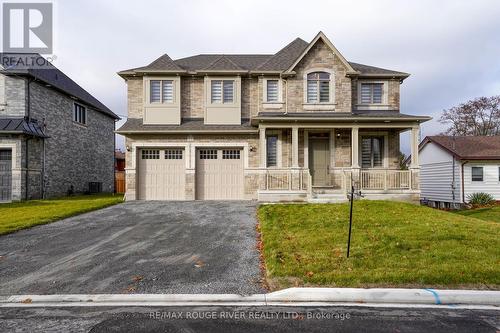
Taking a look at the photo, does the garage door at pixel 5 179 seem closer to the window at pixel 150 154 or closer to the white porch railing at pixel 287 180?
the window at pixel 150 154

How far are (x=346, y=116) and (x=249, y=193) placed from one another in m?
5.86

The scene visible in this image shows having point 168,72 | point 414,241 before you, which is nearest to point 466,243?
point 414,241

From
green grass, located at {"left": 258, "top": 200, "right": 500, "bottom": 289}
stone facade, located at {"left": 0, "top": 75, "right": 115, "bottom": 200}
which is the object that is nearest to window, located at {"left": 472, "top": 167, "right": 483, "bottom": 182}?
green grass, located at {"left": 258, "top": 200, "right": 500, "bottom": 289}

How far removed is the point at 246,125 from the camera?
49.4 feet

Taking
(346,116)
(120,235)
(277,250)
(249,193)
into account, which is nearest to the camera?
(277,250)

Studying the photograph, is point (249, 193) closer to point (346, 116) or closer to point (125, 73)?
point (346, 116)

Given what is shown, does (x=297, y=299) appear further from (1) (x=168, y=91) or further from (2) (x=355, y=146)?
(1) (x=168, y=91)

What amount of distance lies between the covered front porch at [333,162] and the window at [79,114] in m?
14.7

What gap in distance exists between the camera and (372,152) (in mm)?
15109

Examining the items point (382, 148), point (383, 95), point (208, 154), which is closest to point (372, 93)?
point (383, 95)

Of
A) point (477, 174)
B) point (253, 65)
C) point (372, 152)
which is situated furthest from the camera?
point (477, 174)

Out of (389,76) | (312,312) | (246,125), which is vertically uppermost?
(389,76)

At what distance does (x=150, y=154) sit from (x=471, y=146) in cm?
2240

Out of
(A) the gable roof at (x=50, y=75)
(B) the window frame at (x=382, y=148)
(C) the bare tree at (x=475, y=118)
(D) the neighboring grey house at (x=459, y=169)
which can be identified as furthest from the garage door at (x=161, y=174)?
(C) the bare tree at (x=475, y=118)
